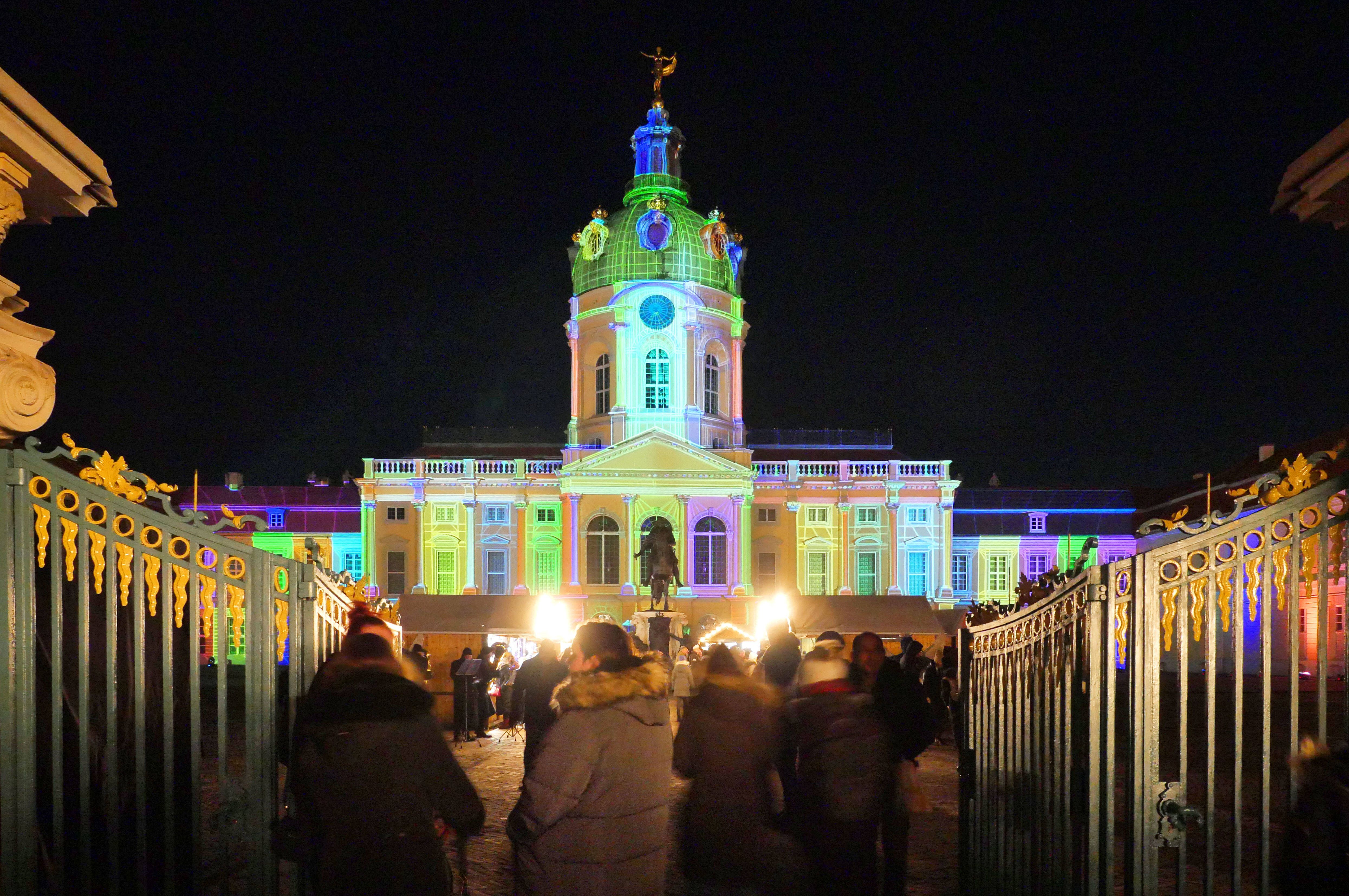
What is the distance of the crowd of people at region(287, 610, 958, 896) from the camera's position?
15.9 feet

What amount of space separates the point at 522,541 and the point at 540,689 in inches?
1527

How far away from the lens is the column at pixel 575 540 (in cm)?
4634

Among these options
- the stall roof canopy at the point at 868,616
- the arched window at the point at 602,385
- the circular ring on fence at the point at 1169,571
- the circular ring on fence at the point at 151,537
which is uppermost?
the arched window at the point at 602,385

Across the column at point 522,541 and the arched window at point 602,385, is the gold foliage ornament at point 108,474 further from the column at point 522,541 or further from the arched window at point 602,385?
the arched window at point 602,385

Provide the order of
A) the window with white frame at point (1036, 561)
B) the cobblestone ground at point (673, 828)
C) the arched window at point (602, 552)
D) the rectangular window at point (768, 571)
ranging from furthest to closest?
the window with white frame at point (1036, 561) < the rectangular window at point (768, 571) < the arched window at point (602, 552) < the cobblestone ground at point (673, 828)

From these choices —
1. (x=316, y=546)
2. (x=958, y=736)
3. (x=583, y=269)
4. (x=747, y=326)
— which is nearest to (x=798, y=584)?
(x=747, y=326)

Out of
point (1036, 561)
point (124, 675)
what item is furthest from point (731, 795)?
point (1036, 561)

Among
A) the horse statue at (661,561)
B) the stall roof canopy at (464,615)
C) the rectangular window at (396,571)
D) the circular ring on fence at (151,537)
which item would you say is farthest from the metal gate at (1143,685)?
the rectangular window at (396,571)

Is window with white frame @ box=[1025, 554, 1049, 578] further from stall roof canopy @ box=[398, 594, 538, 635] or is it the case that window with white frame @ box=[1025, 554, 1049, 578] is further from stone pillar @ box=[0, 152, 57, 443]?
stone pillar @ box=[0, 152, 57, 443]

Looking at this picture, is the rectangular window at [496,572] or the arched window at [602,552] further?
the rectangular window at [496,572]

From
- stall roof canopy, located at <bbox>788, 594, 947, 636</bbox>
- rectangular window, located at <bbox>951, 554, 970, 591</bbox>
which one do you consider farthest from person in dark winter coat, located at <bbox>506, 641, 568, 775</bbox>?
rectangular window, located at <bbox>951, 554, 970, 591</bbox>

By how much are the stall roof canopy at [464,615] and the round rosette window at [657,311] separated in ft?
60.7

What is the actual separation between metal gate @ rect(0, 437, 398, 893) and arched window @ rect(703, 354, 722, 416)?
144 ft

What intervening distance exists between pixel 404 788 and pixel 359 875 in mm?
377
